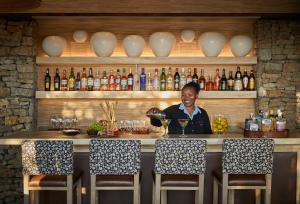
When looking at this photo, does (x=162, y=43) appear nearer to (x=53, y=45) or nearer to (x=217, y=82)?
(x=217, y=82)

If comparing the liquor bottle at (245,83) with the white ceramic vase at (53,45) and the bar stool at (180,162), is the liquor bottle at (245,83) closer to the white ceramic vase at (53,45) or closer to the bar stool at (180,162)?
the bar stool at (180,162)

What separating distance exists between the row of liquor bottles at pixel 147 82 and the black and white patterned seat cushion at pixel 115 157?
2.26 metres

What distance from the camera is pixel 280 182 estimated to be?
3.93m

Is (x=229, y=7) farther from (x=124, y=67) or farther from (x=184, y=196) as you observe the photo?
(x=184, y=196)

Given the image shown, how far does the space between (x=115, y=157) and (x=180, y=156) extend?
21.6 inches

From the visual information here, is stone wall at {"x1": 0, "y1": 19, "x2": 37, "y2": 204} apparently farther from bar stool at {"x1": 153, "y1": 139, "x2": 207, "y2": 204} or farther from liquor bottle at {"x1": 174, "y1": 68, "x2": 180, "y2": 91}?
bar stool at {"x1": 153, "y1": 139, "x2": 207, "y2": 204}

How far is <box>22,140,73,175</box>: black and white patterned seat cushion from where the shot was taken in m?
3.30

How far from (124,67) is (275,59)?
214 cm

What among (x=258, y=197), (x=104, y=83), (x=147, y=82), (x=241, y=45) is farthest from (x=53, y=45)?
(x=258, y=197)

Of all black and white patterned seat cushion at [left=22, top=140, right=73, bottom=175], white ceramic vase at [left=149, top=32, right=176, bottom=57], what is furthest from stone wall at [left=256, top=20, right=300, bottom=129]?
black and white patterned seat cushion at [left=22, top=140, right=73, bottom=175]

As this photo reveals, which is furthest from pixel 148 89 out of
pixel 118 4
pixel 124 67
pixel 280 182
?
pixel 280 182

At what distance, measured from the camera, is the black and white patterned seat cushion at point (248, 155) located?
3.34 metres

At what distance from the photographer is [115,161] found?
10.9ft

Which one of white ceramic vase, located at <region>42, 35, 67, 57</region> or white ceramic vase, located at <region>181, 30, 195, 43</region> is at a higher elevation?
white ceramic vase, located at <region>181, 30, 195, 43</region>
